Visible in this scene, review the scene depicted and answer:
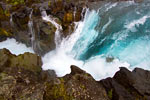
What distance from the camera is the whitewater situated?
870 centimetres

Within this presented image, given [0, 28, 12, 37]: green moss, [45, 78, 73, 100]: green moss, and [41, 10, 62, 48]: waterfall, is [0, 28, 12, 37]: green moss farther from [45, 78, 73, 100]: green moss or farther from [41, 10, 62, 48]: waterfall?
[45, 78, 73, 100]: green moss

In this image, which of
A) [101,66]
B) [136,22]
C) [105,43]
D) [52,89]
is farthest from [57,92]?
[136,22]

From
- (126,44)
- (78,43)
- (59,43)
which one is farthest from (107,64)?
(59,43)

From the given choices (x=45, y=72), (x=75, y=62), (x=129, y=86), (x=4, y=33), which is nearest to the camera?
(x=129, y=86)

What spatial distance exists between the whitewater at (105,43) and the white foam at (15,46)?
2.79 metres

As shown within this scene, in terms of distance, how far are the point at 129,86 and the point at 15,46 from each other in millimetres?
12307

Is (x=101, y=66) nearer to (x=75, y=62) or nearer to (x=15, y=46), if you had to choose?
(x=75, y=62)

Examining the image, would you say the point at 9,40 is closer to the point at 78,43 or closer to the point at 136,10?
the point at 78,43

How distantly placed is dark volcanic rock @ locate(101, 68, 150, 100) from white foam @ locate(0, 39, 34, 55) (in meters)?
9.28

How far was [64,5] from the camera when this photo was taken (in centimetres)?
1201

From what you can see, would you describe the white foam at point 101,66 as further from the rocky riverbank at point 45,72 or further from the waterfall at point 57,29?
the waterfall at point 57,29

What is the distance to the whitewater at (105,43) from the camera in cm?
870

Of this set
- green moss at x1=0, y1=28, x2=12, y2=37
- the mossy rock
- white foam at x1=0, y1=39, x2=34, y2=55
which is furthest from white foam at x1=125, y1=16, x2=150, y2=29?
green moss at x1=0, y1=28, x2=12, y2=37

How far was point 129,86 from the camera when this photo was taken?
522cm
